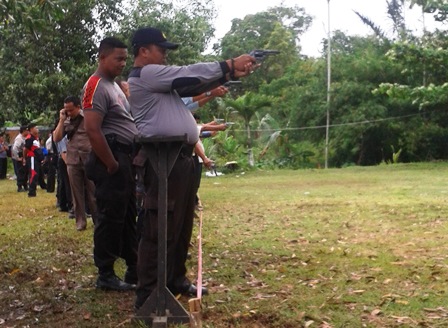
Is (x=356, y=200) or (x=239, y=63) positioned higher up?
(x=239, y=63)

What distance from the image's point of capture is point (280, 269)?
253 inches

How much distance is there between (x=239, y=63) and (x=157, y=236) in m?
1.23

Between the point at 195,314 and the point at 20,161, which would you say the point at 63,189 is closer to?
the point at 20,161

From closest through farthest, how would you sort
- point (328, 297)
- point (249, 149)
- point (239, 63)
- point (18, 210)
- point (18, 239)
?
1. point (239, 63)
2. point (328, 297)
3. point (18, 239)
4. point (18, 210)
5. point (249, 149)

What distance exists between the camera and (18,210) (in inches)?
509

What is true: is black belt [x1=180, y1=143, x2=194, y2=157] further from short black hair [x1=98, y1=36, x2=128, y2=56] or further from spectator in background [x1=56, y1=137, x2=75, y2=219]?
spectator in background [x1=56, y1=137, x2=75, y2=219]

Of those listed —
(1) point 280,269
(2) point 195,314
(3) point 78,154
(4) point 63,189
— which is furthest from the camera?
(4) point 63,189

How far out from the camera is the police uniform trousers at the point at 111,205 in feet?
18.0

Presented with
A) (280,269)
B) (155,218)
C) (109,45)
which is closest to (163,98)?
(155,218)

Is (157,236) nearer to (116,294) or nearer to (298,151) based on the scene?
(116,294)

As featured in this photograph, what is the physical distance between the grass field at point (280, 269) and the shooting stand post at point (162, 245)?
240 millimetres

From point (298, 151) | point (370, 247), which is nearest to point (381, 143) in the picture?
point (298, 151)

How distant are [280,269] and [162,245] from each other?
231cm

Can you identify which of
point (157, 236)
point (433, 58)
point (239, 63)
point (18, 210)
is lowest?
point (18, 210)
